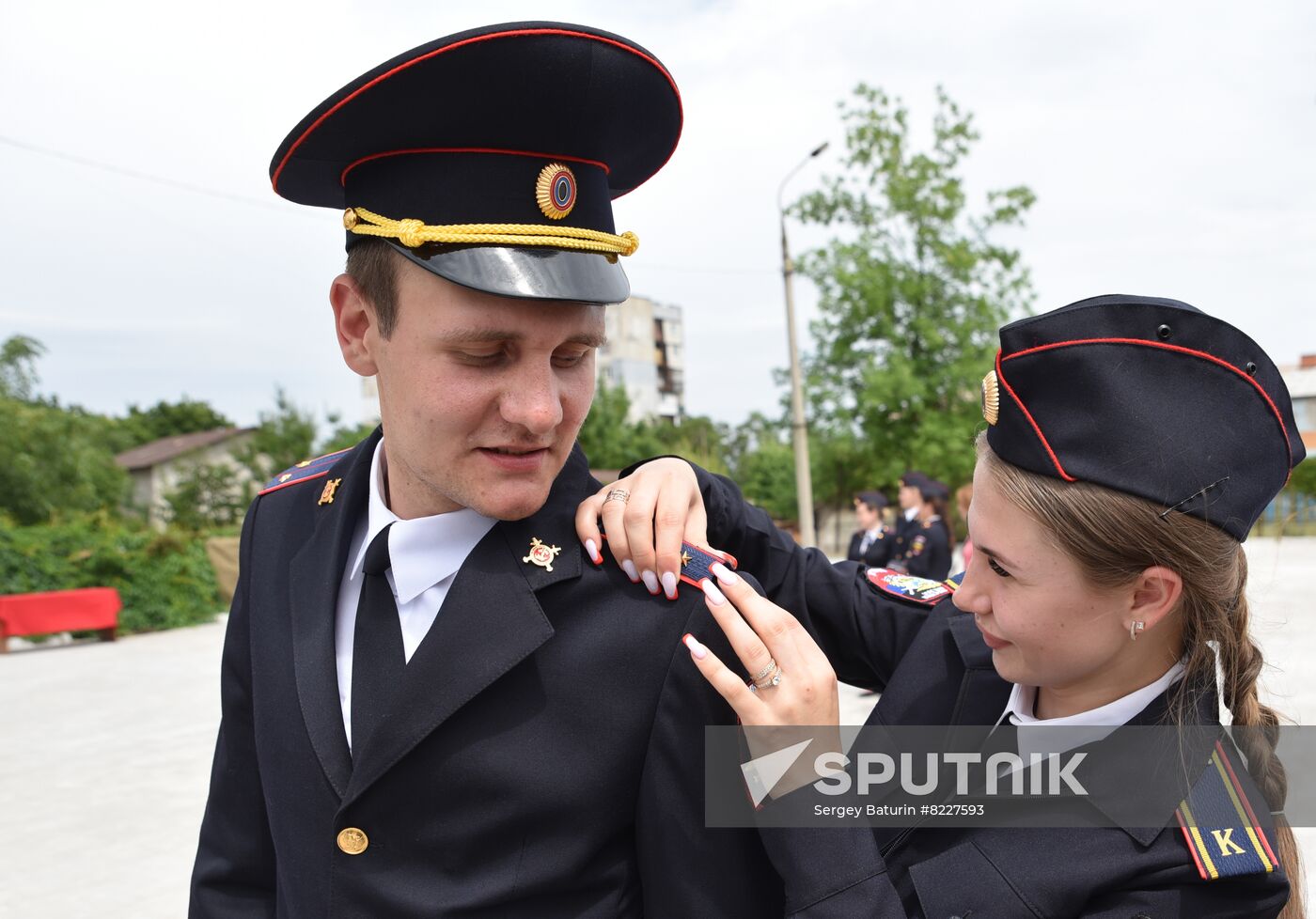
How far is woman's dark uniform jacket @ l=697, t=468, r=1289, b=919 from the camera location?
1.52 metres

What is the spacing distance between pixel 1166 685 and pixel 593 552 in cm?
96

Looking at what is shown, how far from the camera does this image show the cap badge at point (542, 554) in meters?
1.70

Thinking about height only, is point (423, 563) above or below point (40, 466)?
above

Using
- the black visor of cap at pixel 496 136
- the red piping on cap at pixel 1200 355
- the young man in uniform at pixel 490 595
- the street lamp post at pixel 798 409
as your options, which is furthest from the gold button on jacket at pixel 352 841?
the street lamp post at pixel 798 409

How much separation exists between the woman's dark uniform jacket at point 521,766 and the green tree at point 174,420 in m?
69.9

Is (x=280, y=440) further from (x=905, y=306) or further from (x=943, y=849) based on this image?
(x=943, y=849)

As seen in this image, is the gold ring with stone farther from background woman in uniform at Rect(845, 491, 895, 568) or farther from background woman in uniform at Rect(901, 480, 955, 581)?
Result: background woman in uniform at Rect(845, 491, 895, 568)

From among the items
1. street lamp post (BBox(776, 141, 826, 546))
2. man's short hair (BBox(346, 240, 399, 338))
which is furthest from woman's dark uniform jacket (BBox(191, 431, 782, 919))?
street lamp post (BBox(776, 141, 826, 546))

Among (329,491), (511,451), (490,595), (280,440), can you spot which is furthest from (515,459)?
(280,440)

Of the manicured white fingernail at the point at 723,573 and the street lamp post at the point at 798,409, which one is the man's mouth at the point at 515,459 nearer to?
the manicured white fingernail at the point at 723,573

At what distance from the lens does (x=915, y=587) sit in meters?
2.22

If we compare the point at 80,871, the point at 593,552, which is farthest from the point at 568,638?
the point at 80,871

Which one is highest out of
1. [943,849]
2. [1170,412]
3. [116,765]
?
[1170,412]

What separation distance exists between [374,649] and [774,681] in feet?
2.12
